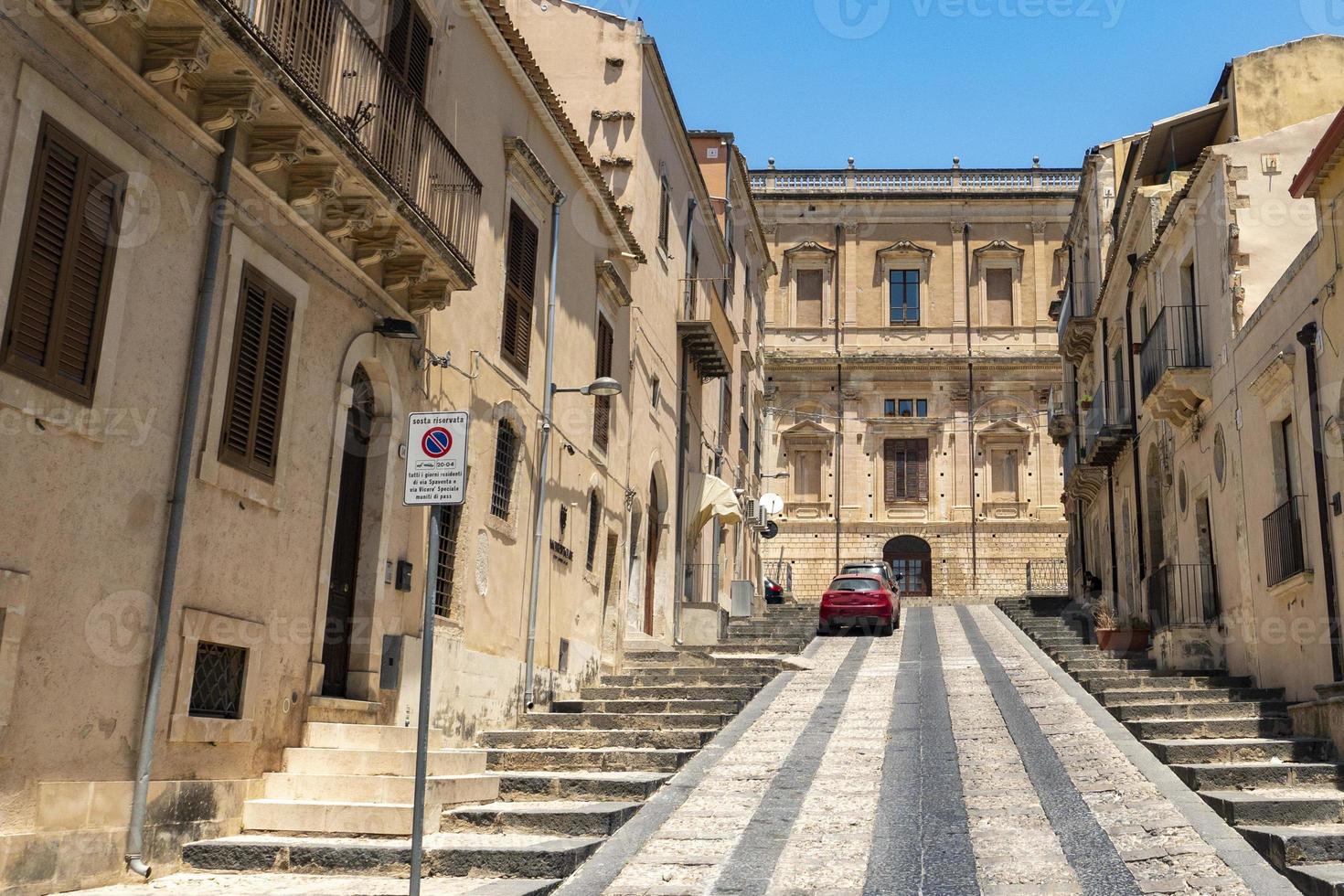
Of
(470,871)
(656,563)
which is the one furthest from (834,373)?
(470,871)

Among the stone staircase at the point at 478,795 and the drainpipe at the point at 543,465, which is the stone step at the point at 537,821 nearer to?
the stone staircase at the point at 478,795

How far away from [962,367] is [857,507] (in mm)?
6248

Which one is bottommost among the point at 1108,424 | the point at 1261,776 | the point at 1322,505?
the point at 1261,776

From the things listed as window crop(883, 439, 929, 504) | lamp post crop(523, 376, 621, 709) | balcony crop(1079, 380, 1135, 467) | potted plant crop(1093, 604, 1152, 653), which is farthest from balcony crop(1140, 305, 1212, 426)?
window crop(883, 439, 929, 504)

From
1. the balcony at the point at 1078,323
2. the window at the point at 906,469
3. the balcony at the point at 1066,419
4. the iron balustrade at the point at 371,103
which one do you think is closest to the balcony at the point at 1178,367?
the balcony at the point at 1078,323

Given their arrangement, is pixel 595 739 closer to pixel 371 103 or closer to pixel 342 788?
pixel 342 788

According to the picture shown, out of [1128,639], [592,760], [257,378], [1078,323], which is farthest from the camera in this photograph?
[1078,323]

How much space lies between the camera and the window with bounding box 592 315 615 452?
1827 centimetres

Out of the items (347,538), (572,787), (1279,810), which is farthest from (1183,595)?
(347,538)

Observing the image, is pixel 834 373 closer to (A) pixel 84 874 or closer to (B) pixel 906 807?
(B) pixel 906 807

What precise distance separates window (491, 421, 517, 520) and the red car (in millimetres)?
14005

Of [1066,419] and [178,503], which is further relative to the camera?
[1066,419]

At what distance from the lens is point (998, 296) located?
151 feet

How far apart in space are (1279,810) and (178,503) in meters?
8.32
